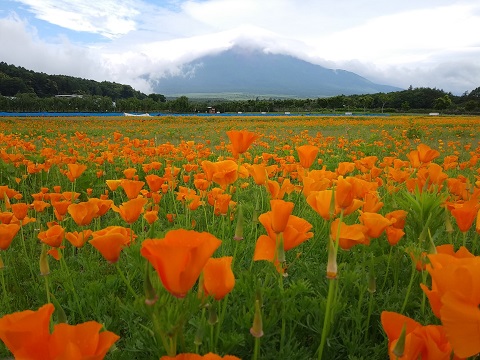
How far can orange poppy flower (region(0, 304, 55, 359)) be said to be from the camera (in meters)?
0.62

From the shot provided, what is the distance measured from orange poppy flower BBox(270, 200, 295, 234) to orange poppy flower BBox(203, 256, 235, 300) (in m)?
0.23

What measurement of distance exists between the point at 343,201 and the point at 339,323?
1.87 ft

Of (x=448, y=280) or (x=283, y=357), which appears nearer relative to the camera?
(x=448, y=280)

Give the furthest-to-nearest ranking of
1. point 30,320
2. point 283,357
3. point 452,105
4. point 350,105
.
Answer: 1. point 350,105
2. point 452,105
3. point 283,357
4. point 30,320

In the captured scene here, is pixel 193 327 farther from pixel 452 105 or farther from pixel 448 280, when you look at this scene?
pixel 452 105

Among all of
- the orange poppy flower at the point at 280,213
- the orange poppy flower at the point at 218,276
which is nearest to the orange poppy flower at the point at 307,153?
the orange poppy flower at the point at 280,213

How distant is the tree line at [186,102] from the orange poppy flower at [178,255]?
2167 inches

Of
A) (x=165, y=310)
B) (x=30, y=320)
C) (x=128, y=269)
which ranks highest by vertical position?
(x=30, y=320)

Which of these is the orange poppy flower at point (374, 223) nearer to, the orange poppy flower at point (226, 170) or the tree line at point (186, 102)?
the orange poppy flower at point (226, 170)

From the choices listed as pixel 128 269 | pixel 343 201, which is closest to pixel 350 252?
pixel 343 201

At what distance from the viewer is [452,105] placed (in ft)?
202

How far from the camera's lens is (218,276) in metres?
0.94

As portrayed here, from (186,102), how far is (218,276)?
6035 centimetres

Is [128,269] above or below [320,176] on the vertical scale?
below
